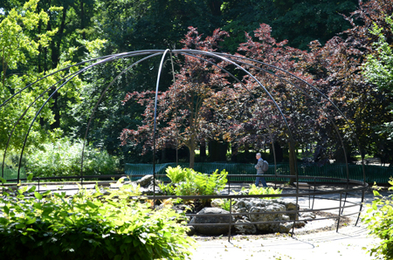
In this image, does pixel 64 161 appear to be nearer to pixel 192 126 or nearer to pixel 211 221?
pixel 192 126

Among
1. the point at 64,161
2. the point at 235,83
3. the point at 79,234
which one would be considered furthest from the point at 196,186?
the point at 64,161

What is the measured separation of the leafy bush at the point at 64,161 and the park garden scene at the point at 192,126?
0.29 ft

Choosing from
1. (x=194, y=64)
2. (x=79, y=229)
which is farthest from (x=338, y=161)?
(x=79, y=229)

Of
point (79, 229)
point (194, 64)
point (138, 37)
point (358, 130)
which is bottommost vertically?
point (79, 229)

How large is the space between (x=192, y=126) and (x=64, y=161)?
7393mm

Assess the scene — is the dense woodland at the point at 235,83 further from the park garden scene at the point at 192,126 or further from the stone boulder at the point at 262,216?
the stone boulder at the point at 262,216

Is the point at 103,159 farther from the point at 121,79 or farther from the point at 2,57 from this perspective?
the point at 2,57

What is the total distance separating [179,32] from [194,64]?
9097 millimetres

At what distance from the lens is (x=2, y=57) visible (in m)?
15.7

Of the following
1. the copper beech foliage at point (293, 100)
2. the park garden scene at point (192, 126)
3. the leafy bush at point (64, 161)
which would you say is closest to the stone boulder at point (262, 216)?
the park garden scene at point (192, 126)

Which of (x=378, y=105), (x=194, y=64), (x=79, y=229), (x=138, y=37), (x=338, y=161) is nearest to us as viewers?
(x=79, y=229)

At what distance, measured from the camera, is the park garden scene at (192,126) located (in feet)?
12.1

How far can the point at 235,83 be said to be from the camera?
19.3 metres

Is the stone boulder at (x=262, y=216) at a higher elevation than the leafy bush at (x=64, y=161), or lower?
lower
